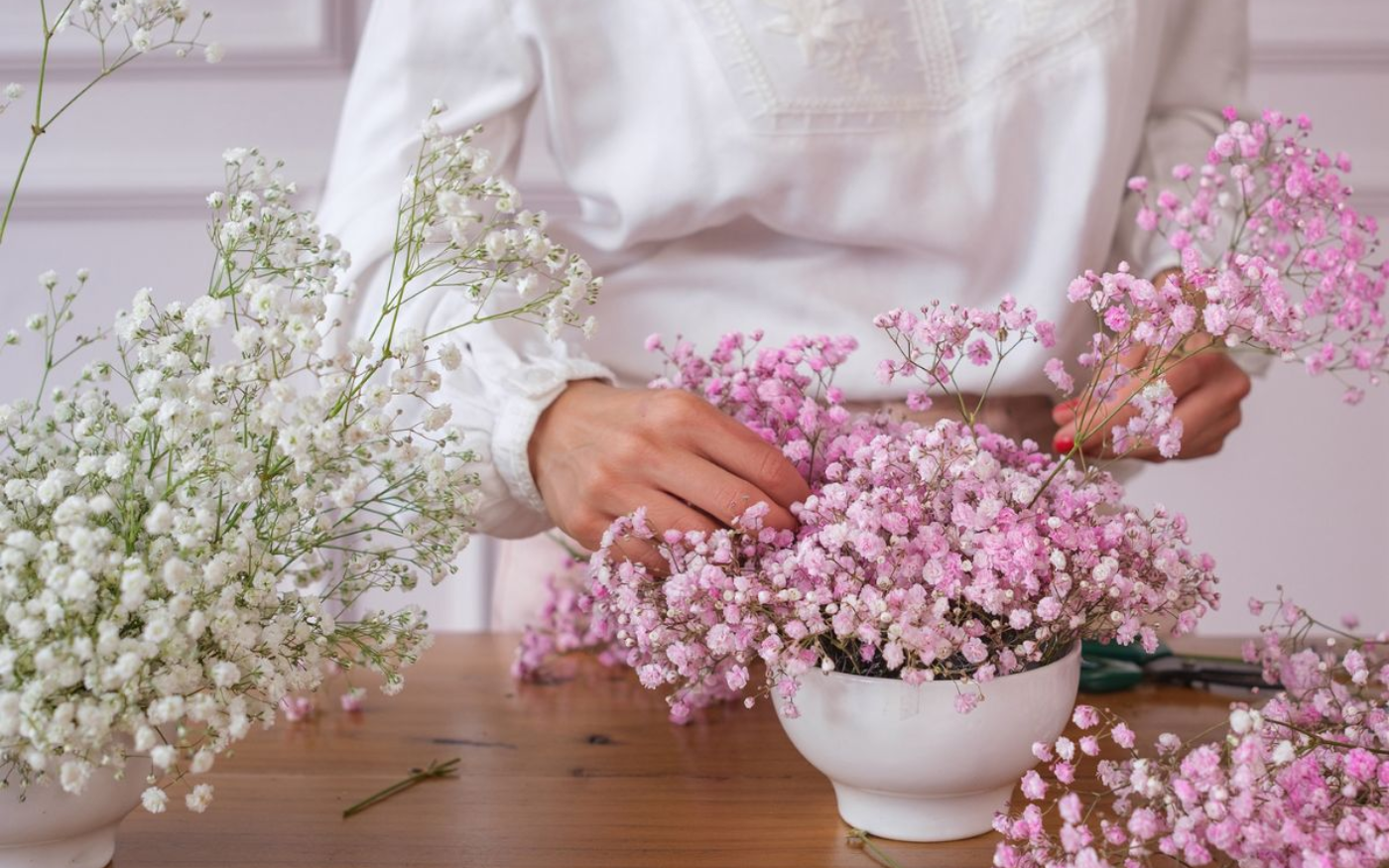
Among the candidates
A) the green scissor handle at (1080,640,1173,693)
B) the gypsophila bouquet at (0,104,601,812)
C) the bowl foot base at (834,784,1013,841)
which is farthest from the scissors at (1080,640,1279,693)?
the gypsophila bouquet at (0,104,601,812)

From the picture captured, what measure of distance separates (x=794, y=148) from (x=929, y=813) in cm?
52

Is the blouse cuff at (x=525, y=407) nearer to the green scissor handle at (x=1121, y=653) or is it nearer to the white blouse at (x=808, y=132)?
the white blouse at (x=808, y=132)

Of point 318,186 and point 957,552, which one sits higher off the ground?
point 957,552

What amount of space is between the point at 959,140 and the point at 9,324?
1.36 m

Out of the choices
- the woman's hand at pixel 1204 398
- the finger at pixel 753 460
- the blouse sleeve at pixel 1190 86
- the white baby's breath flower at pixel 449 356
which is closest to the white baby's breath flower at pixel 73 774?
the white baby's breath flower at pixel 449 356

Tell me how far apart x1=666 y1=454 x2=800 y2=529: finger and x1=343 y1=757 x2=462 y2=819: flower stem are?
26 cm

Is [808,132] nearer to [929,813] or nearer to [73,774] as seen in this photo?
[929,813]

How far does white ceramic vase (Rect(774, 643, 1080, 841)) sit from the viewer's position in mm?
640

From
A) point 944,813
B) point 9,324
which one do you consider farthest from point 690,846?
point 9,324

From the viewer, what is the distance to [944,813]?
69 centimetres

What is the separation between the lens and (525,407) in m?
0.86

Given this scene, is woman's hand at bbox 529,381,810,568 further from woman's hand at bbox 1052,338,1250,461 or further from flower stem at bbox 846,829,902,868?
woman's hand at bbox 1052,338,1250,461

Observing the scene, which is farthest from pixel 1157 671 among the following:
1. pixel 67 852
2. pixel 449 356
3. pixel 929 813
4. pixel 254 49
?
pixel 254 49

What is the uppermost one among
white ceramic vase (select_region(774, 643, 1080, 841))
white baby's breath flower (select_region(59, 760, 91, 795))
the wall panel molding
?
the wall panel molding
